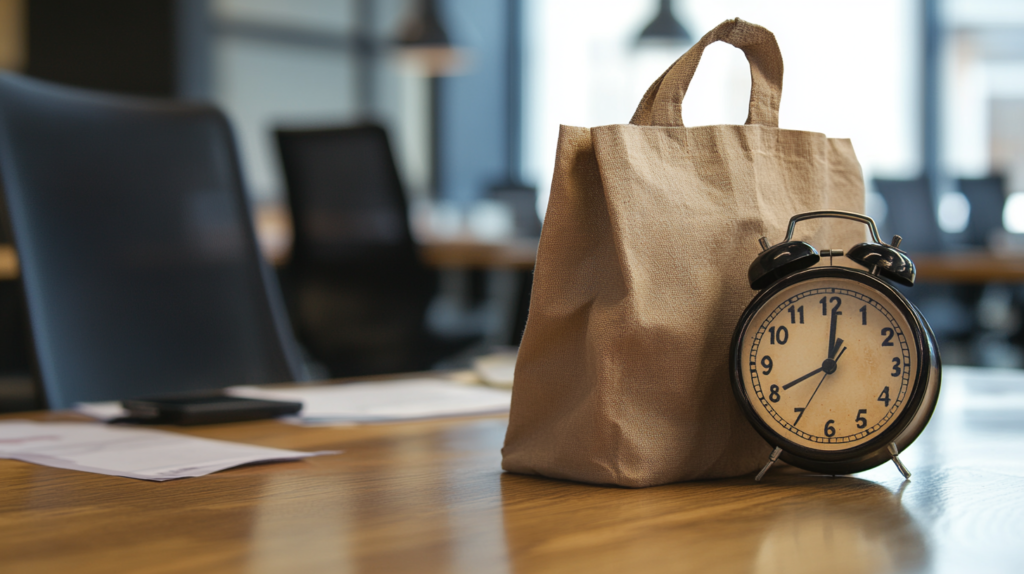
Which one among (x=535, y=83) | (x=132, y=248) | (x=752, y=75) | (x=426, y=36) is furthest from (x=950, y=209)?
(x=752, y=75)

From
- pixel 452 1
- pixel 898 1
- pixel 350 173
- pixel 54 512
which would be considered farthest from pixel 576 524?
pixel 452 1

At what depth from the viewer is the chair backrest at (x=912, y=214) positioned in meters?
4.86

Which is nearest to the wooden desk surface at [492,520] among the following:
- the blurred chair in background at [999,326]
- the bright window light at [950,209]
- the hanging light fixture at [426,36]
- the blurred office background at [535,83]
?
the blurred office background at [535,83]

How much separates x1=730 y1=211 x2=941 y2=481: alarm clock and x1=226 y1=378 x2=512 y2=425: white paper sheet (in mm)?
312

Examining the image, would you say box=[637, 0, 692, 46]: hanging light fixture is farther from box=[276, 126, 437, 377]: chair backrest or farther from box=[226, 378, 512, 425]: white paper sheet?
box=[226, 378, 512, 425]: white paper sheet

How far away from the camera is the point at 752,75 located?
62 cm

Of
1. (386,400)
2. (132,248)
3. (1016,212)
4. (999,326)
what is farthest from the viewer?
(1016,212)

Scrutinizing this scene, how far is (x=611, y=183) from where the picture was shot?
0.57 m

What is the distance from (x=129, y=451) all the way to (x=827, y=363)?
471 millimetres

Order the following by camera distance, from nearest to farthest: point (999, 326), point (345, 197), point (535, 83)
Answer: point (345, 197)
point (999, 326)
point (535, 83)

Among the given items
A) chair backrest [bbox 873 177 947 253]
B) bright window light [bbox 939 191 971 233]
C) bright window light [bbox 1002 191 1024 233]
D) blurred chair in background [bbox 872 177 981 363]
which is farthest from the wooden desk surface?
bright window light [bbox 939 191 971 233]

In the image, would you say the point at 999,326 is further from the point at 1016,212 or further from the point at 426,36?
the point at 426,36

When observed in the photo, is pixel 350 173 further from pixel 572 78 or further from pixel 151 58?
pixel 572 78

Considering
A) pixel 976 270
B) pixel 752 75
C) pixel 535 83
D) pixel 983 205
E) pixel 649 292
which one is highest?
pixel 535 83
